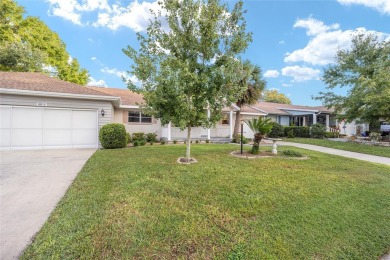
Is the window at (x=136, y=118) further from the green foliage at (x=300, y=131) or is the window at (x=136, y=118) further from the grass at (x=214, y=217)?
the green foliage at (x=300, y=131)

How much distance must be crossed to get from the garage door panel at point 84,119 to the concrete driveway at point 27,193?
366 cm

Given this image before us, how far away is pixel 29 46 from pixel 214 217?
2594cm

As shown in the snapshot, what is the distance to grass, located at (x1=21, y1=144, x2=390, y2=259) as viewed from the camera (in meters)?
2.96

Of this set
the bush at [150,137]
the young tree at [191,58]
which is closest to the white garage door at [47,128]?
the bush at [150,137]

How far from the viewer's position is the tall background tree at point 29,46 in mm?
19188

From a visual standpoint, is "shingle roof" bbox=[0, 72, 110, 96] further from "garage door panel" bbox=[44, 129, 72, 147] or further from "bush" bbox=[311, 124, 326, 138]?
"bush" bbox=[311, 124, 326, 138]

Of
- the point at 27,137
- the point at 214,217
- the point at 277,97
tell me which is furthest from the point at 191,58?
the point at 277,97

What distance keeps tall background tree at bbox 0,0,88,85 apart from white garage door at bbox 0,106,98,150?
1309 centimetres

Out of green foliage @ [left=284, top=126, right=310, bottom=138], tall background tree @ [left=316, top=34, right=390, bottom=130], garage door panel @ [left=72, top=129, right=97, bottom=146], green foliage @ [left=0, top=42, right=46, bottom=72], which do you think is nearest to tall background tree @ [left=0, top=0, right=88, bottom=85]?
green foliage @ [left=0, top=42, right=46, bottom=72]

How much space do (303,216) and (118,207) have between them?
372cm

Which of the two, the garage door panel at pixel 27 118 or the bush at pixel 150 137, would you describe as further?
the bush at pixel 150 137

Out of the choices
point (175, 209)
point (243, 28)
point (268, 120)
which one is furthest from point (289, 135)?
point (175, 209)

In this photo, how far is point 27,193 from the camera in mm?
4629

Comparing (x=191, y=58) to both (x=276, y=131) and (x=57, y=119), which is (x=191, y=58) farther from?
(x=276, y=131)
